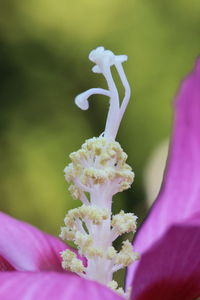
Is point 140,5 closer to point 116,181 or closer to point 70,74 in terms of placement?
point 70,74

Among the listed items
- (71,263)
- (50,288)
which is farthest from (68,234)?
(50,288)

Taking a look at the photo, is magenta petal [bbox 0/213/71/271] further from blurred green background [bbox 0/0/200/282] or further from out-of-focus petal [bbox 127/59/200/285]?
blurred green background [bbox 0/0/200/282]

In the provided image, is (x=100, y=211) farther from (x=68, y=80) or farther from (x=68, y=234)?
(x=68, y=80)

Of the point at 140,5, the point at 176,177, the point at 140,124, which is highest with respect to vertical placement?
the point at 140,5

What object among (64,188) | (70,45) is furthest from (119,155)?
(70,45)

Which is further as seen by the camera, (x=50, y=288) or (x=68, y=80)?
(x=68, y=80)

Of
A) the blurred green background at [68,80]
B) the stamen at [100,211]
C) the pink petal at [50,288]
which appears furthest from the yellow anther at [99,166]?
the blurred green background at [68,80]
